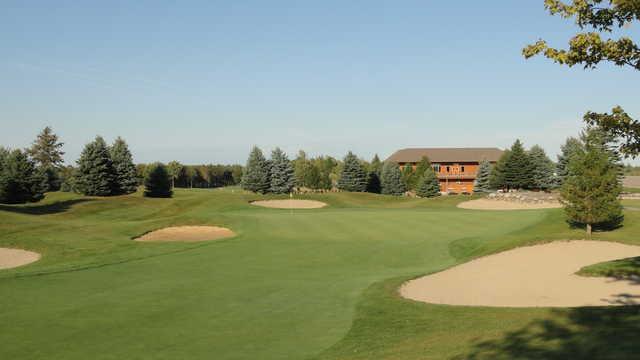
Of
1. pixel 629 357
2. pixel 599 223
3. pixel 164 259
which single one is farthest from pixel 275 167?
pixel 629 357

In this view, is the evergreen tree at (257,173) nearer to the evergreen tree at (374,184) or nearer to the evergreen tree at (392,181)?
the evergreen tree at (374,184)

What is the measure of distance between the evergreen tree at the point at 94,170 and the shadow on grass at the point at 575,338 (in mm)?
66270

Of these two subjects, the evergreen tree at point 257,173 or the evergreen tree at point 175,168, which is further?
the evergreen tree at point 175,168

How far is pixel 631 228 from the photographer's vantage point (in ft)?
108

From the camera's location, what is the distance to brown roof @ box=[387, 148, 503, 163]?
352 feet

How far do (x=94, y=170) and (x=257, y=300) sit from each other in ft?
197

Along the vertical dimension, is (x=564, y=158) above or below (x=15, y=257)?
above

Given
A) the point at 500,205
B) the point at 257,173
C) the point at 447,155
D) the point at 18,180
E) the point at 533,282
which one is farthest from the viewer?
the point at 447,155

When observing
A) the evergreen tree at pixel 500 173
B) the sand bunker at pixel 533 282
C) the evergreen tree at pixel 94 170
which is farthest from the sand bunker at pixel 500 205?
the evergreen tree at pixel 94 170

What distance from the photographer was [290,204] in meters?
59.2

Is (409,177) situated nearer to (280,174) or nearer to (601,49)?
(280,174)

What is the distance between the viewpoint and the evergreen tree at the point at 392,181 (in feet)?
308

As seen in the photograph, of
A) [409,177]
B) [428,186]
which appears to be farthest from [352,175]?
[428,186]

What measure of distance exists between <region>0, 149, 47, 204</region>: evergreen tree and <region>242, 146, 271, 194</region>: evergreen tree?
97.8 feet
